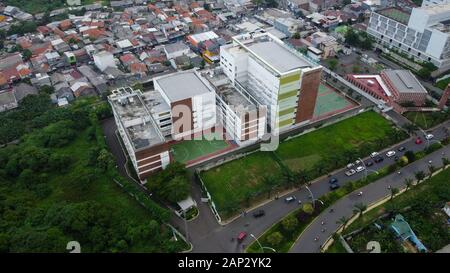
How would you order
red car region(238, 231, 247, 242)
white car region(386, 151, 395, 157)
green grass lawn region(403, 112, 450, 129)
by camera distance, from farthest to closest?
green grass lawn region(403, 112, 450, 129)
white car region(386, 151, 395, 157)
red car region(238, 231, 247, 242)

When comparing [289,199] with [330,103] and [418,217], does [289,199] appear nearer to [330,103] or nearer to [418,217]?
A: [418,217]

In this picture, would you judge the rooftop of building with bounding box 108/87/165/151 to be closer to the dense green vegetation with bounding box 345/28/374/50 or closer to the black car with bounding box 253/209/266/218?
the black car with bounding box 253/209/266/218

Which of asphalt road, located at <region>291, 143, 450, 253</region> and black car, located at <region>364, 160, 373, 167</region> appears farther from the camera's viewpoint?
black car, located at <region>364, 160, 373, 167</region>

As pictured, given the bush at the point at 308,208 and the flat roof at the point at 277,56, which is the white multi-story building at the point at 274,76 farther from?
the bush at the point at 308,208

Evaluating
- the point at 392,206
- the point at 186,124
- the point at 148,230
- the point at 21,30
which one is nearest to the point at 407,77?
the point at 392,206

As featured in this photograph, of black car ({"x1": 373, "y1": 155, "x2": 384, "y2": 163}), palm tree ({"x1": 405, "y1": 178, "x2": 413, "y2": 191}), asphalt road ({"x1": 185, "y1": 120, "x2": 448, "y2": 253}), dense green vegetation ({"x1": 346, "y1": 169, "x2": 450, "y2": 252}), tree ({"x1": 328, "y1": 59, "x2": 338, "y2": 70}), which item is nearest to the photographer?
dense green vegetation ({"x1": 346, "y1": 169, "x2": 450, "y2": 252})

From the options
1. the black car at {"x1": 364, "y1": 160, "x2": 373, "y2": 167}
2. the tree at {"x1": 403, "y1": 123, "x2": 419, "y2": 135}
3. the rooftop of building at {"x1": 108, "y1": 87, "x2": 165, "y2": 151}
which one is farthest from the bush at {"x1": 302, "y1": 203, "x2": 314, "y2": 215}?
the tree at {"x1": 403, "y1": 123, "x2": 419, "y2": 135}

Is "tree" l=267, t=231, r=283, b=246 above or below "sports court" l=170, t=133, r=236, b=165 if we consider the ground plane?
above
